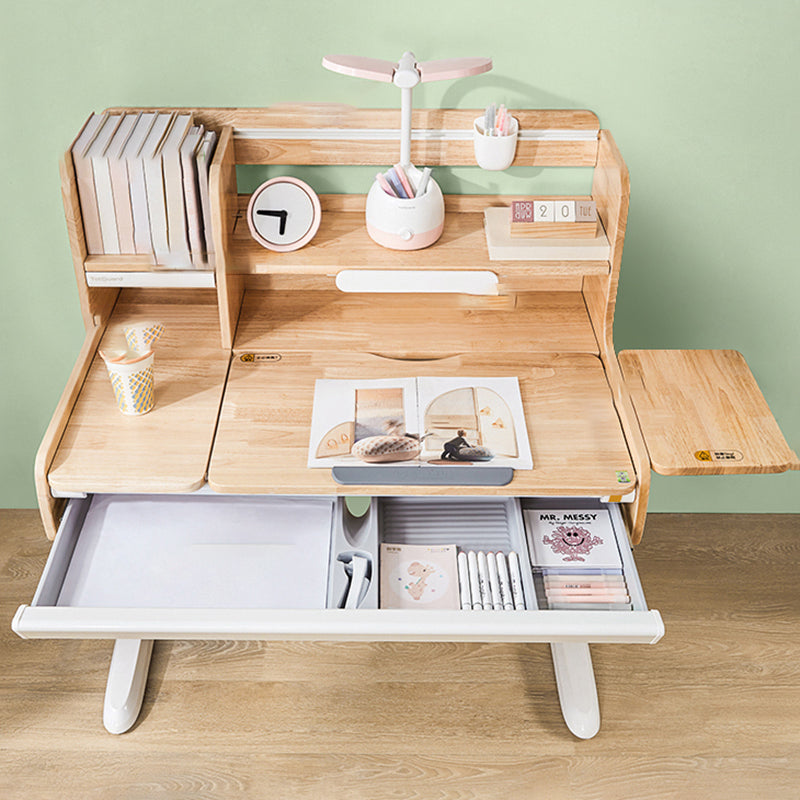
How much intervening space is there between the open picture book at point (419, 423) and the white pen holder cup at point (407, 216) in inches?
10.8

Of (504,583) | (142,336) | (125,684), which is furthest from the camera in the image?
(125,684)

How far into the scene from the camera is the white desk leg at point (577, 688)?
206 centimetres

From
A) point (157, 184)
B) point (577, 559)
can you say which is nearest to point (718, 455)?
point (577, 559)

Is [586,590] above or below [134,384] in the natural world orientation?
below

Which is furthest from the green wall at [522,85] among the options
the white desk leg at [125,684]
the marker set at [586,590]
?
the white desk leg at [125,684]

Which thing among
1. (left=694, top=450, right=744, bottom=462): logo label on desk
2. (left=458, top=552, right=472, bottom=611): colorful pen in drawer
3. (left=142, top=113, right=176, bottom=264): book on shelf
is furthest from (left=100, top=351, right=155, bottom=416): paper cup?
(left=694, top=450, right=744, bottom=462): logo label on desk

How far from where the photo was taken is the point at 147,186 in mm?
1670

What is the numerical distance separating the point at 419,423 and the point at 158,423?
487 mm

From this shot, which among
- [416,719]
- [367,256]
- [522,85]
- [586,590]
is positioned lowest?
[416,719]

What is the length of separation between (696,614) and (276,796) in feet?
3.84

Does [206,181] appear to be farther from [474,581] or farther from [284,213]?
[474,581]

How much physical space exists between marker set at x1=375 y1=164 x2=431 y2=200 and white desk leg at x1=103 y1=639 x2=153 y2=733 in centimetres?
126

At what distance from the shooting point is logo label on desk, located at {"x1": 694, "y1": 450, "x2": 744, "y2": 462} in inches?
65.5

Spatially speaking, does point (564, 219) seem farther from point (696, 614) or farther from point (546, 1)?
point (696, 614)
